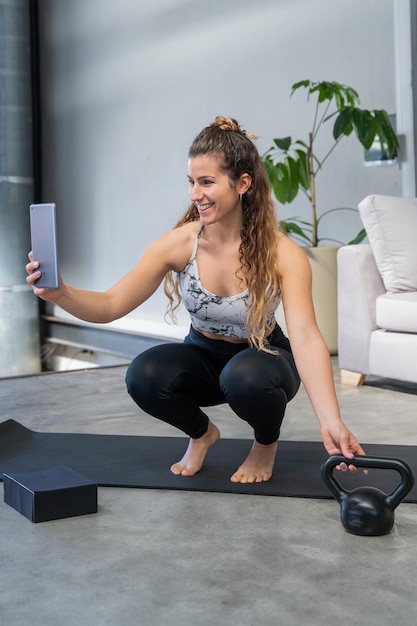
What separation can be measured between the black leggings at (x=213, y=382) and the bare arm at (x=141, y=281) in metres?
0.15

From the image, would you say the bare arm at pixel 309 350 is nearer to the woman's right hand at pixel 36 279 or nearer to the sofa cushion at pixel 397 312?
the woman's right hand at pixel 36 279

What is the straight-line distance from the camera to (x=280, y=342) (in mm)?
2205

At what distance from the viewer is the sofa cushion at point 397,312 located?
130 inches

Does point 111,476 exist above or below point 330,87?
below

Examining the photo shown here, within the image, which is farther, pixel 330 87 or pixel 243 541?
pixel 330 87

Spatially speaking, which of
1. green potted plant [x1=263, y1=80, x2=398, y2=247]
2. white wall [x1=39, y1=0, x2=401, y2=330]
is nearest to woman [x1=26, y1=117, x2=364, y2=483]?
green potted plant [x1=263, y1=80, x2=398, y2=247]

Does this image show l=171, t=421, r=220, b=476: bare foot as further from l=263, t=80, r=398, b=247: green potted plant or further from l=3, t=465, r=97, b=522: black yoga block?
l=263, t=80, r=398, b=247: green potted plant

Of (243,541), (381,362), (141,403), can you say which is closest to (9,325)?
(381,362)

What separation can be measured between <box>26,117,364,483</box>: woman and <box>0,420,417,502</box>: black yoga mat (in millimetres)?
57

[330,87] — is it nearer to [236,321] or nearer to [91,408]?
[91,408]

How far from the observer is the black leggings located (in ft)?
6.51

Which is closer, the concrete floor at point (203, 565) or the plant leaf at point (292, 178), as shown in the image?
the concrete floor at point (203, 565)

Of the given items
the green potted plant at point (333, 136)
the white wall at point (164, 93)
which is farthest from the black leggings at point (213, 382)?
the white wall at point (164, 93)

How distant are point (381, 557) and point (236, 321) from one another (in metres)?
0.67
